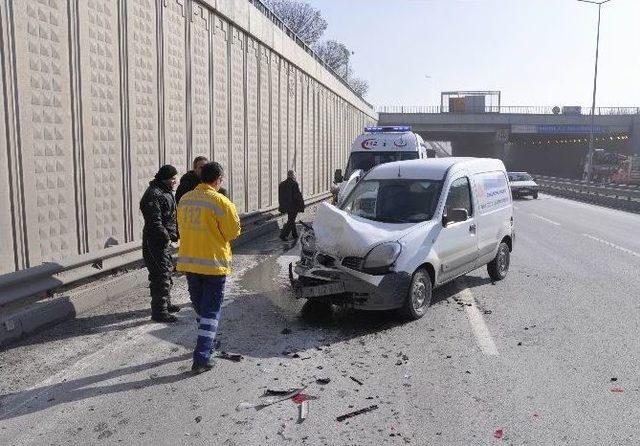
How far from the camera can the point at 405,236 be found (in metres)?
6.82

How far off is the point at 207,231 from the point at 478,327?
3256 millimetres

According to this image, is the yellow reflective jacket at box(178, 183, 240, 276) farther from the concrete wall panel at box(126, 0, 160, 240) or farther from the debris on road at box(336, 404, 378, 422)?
the concrete wall panel at box(126, 0, 160, 240)

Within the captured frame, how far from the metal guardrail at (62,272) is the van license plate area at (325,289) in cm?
281

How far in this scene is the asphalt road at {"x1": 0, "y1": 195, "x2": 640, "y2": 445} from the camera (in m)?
4.13

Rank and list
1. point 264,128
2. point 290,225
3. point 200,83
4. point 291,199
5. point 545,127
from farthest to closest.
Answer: point 545,127 → point 264,128 → point 290,225 → point 291,199 → point 200,83

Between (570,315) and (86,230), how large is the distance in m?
6.31

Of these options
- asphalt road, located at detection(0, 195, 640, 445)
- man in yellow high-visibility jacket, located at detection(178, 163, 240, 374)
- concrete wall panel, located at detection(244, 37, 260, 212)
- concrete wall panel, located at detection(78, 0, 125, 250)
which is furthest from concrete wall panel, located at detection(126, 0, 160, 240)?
concrete wall panel, located at detection(244, 37, 260, 212)

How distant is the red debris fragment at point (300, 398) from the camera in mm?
4637

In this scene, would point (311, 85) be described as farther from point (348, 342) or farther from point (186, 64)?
point (348, 342)

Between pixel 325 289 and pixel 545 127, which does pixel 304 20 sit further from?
pixel 325 289

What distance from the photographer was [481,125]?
204 ft

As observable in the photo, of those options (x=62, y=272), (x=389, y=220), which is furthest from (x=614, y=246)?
(x=62, y=272)

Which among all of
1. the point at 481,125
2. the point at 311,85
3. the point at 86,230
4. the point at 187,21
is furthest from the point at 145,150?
the point at 481,125

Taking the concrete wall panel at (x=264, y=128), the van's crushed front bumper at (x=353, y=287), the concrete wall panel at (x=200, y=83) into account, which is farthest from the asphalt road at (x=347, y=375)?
the concrete wall panel at (x=264, y=128)
